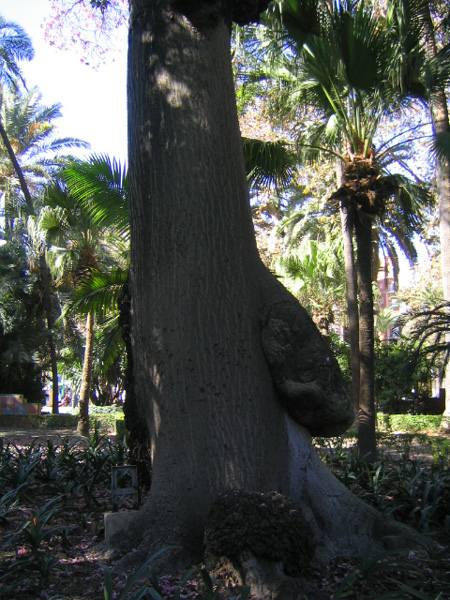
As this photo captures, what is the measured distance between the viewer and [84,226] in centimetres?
1560

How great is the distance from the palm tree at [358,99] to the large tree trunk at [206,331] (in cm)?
386

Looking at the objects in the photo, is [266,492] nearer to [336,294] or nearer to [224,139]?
[224,139]

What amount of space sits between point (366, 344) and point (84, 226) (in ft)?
27.8

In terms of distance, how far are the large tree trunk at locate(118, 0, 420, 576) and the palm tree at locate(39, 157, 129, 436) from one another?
5.04 metres

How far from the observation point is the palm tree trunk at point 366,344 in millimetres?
9641

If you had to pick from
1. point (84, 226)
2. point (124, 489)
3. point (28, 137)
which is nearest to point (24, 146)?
point (28, 137)

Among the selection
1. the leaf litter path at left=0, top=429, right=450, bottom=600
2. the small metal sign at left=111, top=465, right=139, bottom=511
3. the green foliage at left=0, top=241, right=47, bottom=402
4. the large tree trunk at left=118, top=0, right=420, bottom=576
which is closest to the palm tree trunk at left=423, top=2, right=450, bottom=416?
the large tree trunk at left=118, top=0, right=420, bottom=576

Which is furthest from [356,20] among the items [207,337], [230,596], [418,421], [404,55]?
[418,421]

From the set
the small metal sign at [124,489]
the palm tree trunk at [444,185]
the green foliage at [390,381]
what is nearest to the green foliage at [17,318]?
the green foliage at [390,381]

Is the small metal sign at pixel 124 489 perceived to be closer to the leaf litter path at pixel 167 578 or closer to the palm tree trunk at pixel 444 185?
the leaf litter path at pixel 167 578

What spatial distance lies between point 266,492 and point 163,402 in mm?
906

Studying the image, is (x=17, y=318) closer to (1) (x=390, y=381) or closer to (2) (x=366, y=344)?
(1) (x=390, y=381)

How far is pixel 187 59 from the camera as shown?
15.0ft

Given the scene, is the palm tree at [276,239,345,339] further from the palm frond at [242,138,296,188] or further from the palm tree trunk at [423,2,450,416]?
the palm frond at [242,138,296,188]
